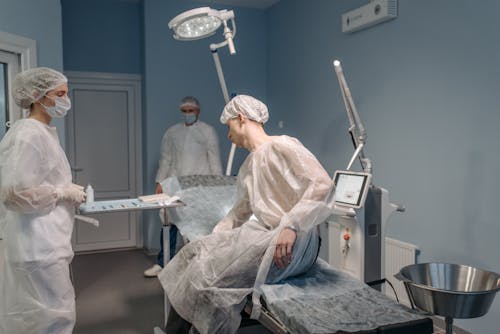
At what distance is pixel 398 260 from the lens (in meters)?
2.97

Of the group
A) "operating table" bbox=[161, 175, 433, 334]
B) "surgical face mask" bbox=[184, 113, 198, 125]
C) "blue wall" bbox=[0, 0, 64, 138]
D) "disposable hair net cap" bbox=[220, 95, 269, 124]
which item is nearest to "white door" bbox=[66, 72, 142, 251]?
"surgical face mask" bbox=[184, 113, 198, 125]

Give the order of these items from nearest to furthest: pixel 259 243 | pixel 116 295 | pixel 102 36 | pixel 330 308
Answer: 1. pixel 330 308
2. pixel 259 243
3. pixel 116 295
4. pixel 102 36

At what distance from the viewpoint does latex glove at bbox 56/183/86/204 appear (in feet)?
6.53

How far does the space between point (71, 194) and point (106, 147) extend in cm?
265

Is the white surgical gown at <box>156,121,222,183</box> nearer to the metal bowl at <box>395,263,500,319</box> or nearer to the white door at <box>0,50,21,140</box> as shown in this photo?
the white door at <box>0,50,21,140</box>

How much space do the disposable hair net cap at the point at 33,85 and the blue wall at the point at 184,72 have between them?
7.40 feet

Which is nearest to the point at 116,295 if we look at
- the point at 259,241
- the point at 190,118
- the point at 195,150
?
the point at 195,150

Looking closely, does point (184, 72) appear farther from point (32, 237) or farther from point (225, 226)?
point (32, 237)

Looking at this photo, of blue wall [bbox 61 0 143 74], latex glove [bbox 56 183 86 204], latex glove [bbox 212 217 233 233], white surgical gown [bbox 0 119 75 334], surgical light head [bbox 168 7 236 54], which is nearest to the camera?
white surgical gown [bbox 0 119 75 334]

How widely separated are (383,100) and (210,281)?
1915 millimetres

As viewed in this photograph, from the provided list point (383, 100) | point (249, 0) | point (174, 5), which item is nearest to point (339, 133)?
point (383, 100)

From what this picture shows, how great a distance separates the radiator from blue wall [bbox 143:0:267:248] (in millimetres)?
2085

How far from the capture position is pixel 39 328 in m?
1.95

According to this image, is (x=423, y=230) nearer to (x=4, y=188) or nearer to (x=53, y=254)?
(x=53, y=254)
